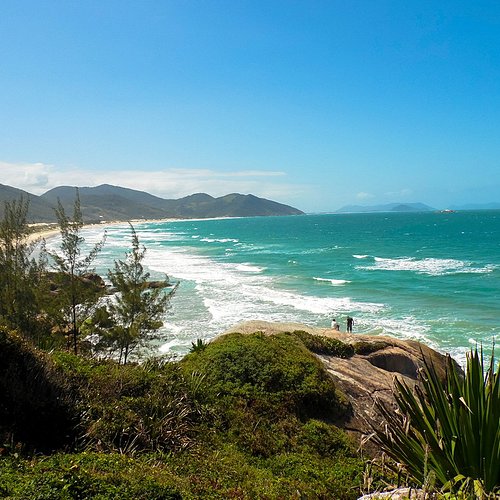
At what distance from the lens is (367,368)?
1441 cm

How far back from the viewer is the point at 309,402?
10656 millimetres

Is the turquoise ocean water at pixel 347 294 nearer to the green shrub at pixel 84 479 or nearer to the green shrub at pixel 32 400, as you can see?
the green shrub at pixel 32 400

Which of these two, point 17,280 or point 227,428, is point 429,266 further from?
point 227,428

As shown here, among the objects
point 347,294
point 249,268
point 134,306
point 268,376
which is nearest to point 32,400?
point 268,376

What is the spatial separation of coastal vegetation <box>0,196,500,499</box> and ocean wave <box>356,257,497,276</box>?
136ft

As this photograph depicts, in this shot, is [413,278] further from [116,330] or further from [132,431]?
[132,431]

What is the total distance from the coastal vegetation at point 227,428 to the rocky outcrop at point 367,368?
0.49 metres

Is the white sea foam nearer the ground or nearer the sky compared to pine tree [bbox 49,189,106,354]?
nearer the ground

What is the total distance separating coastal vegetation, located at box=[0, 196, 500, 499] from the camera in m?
4.84

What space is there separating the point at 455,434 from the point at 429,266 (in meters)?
55.5

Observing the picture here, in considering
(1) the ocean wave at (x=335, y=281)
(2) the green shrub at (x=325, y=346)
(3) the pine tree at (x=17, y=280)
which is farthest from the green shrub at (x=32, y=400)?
(1) the ocean wave at (x=335, y=281)

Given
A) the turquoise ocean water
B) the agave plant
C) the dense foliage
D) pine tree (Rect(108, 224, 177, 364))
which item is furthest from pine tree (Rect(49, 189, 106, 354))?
the agave plant

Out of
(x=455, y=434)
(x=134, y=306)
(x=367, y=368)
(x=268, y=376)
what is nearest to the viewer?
(x=455, y=434)

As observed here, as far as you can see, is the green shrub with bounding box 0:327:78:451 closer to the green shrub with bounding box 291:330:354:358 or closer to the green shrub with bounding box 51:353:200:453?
the green shrub with bounding box 51:353:200:453
